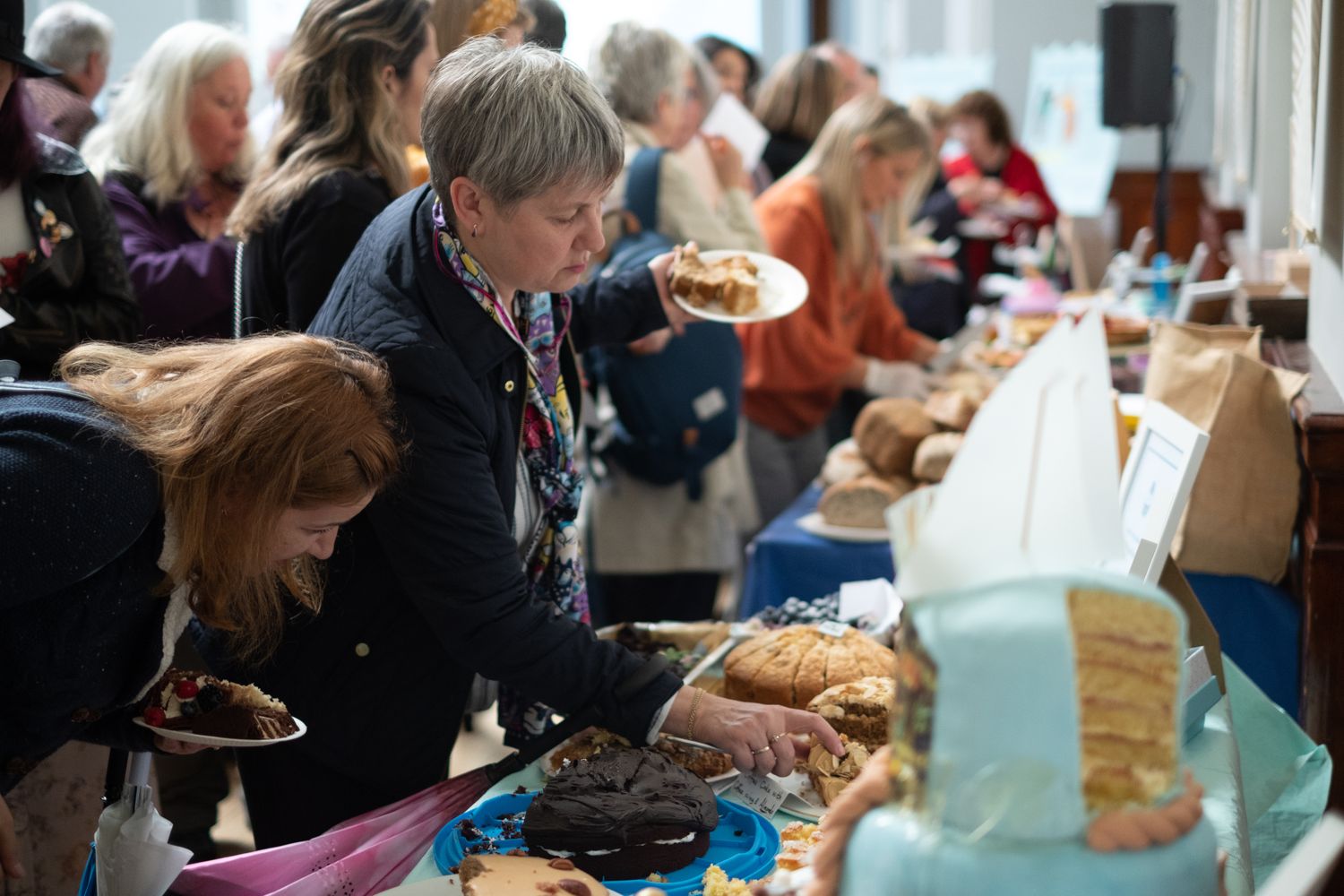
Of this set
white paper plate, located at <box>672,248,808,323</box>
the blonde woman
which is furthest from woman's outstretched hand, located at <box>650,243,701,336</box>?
the blonde woman

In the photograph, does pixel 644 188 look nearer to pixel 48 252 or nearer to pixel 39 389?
pixel 48 252

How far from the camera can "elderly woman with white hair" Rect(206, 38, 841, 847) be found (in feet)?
4.90

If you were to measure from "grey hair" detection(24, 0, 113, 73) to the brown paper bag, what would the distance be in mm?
2925

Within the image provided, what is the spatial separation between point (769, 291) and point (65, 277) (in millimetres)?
1193

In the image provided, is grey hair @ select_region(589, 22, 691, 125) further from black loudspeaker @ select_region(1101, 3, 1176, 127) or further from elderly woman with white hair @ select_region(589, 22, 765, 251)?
black loudspeaker @ select_region(1101, 3, 1176, 127)

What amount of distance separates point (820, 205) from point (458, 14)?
1722mm

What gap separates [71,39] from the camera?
3518 mm

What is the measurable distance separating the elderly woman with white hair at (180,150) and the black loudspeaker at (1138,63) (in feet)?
12.0

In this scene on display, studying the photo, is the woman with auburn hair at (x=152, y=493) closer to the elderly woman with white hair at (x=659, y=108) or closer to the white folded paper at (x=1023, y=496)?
the white folded paper at (x=1023, y=496)

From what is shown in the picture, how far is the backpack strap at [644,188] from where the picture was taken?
10.3 ft

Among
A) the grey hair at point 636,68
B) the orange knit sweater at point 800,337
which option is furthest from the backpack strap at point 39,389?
the orange knit sweater at point 800,337

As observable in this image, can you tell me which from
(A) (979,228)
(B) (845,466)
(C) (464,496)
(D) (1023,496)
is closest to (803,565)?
(B) (845,466)

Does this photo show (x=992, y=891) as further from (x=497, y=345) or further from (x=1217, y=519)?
(x=1217, y=519)

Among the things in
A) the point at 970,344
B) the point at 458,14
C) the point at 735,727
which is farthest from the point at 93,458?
the point at 970,344
